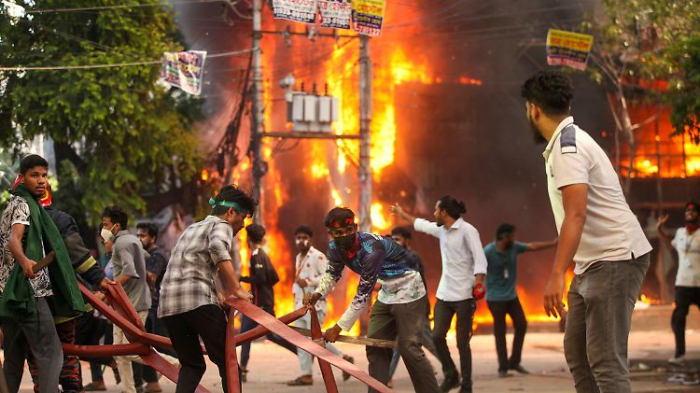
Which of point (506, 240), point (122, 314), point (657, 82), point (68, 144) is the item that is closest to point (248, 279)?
point (506, 240)

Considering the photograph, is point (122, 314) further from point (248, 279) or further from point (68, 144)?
→ point (68, 144)

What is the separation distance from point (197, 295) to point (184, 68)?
12473 millimetres

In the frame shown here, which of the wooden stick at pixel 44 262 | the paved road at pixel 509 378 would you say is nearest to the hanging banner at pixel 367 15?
the paved road at pixel 509 378

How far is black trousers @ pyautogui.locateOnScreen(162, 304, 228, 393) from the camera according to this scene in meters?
6.00

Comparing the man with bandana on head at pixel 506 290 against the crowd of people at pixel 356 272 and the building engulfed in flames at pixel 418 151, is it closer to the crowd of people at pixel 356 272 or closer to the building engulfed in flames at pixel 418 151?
the crowd of people at pixel 356 272

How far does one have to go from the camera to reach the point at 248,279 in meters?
11.5

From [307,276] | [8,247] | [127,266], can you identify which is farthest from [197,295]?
[307,276]

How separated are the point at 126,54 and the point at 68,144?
3.03 m

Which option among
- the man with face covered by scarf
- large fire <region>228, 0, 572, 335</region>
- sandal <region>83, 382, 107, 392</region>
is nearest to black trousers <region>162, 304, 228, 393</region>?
the man with face covered by scarf

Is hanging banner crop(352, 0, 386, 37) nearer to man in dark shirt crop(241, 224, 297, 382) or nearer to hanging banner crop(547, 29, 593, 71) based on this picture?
hanging banner crop(547, 29, 593, 71)

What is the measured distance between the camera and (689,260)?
11.5 metres

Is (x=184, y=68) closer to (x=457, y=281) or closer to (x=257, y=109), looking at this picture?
(x=257, y=109)

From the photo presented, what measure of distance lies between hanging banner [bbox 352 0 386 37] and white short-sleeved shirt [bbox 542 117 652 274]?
472 inches

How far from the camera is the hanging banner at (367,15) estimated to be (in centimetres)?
1672
